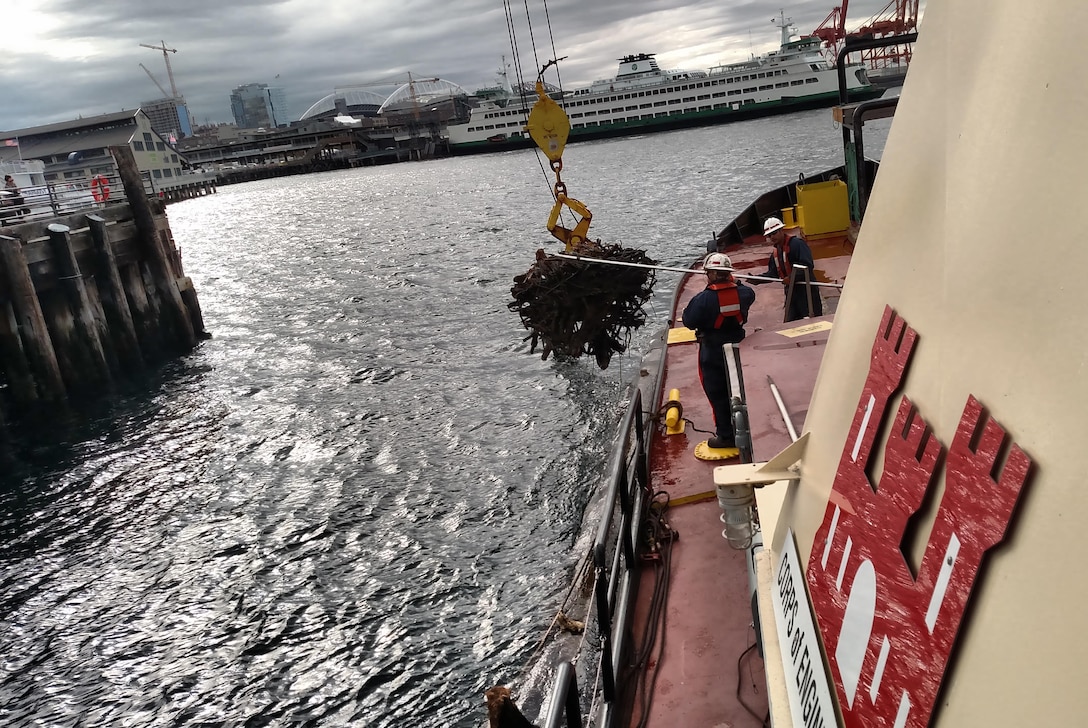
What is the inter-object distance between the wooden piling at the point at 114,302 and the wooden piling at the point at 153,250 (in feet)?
3.71

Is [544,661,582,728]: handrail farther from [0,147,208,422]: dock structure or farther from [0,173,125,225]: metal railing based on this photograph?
[0,173,125,225]: metal railing

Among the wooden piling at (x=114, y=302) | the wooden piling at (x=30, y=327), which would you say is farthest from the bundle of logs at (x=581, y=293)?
the wooden piling at (x=114, y=302)

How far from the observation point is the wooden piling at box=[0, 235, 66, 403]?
18.1 m

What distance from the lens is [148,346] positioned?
2408 cm

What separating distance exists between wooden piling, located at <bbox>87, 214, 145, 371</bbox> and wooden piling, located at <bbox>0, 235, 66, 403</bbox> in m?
2.42

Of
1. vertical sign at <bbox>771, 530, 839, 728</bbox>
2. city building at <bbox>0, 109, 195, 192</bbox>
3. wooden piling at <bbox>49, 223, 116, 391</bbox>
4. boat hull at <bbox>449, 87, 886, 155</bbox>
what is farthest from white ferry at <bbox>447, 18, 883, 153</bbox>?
vertical sign at <bbox>771, 530, 839, 728</bbox>

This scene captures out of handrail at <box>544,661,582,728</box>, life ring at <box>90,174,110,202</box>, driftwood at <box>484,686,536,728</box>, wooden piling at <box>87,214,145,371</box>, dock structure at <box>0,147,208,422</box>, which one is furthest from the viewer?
life ring at <box>90,174,110,202</box>

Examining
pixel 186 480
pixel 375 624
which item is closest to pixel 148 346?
pixel 186 480

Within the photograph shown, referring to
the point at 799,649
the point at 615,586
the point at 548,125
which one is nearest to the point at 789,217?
the point at 548,125

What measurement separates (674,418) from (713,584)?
10.9 ft

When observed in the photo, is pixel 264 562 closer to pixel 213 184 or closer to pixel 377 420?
pixel 377 420

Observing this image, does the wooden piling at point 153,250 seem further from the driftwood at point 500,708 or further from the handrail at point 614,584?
the driftwood at point 500,708

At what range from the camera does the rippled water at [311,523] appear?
9.01 m

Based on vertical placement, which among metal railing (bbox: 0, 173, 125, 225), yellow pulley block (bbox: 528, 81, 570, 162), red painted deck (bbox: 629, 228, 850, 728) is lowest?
red painted deck (bbox: 629, 228, 850, 728)
